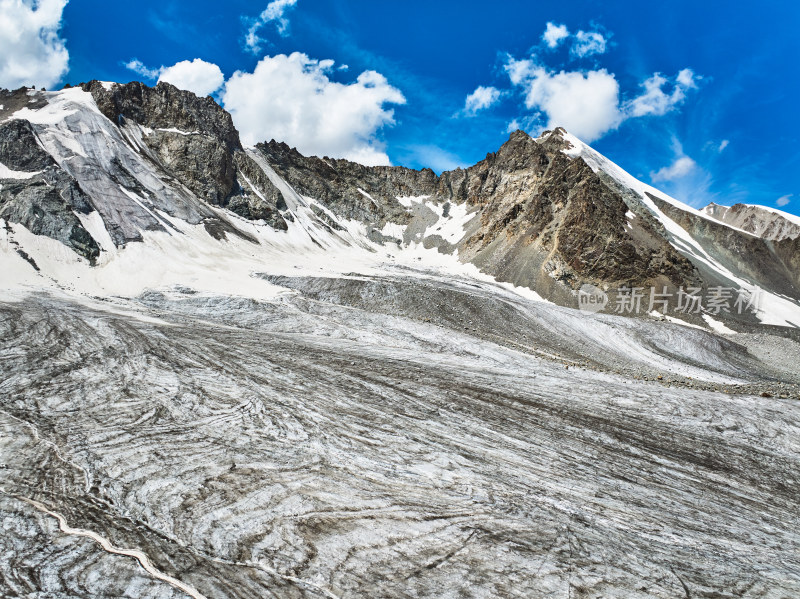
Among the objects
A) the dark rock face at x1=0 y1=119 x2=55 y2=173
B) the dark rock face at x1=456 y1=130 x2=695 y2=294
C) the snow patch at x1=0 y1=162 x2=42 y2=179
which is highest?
the dark rock face at x1=456 y1=130 x2=695 y2=294

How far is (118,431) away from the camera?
8812 millimetres

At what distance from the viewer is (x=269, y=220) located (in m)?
74.2

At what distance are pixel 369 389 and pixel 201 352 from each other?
742 centimetres

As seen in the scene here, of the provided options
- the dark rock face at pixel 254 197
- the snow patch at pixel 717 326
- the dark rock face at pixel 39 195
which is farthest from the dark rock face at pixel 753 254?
the dark rock face at pixel 39 195

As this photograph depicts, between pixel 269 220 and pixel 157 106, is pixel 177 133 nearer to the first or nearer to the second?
pixel 157 106

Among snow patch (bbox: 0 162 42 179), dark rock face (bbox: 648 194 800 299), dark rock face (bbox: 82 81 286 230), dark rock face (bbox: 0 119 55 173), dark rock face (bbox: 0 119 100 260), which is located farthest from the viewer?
dark rock face (bbox: 648 194 800 299)

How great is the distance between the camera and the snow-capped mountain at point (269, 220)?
4372 centimetres

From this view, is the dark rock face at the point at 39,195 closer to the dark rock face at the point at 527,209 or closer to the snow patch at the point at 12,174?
the snow patch at the point at 12,174

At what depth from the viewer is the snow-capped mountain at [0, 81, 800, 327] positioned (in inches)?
1721

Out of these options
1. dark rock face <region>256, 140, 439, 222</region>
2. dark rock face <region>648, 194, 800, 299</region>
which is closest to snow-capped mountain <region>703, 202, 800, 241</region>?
dark rock face <region>648, 194, 800, 299</region>

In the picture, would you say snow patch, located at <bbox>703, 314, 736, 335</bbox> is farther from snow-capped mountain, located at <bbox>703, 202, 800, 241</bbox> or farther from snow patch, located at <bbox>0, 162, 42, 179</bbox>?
snow patch, located at <bbox>0, 162, 42, 179</bbox>

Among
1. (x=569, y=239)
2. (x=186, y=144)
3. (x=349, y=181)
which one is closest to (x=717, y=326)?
(x=569, y=239)

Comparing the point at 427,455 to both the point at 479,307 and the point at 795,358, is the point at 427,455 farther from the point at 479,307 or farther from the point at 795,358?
the point at 795,358

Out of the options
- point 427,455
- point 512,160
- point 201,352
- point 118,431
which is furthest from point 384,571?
point 512,160
